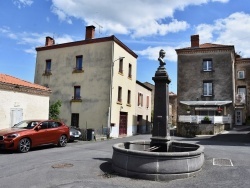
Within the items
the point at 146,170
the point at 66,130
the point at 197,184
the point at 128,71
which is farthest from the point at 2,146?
the point at 128,71

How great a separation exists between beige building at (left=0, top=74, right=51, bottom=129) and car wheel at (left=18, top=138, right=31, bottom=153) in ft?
14.6

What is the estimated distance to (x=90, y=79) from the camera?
25.0 metres

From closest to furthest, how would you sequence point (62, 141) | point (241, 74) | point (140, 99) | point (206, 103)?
point (62, 141)
point (206, 103)
point (140, 99)
point (241, 74)

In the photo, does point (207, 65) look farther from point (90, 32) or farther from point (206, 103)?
point (90, 32)

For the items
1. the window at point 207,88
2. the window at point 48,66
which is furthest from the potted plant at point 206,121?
the window at point 48,66

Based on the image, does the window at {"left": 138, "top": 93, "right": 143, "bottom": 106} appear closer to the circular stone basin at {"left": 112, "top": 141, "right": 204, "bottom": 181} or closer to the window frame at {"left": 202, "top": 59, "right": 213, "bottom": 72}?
the window frame at {"left": 202, "top": 59, "right": 213, "bottom": 72}

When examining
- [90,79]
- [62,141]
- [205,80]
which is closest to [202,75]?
[205,80]

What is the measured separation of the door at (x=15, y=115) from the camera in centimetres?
1665

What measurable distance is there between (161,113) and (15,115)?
36.2 ft

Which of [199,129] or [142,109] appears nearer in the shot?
[199,129]

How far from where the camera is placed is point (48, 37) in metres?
28.7

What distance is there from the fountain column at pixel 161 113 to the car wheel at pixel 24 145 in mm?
6323

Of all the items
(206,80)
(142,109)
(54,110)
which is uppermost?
(206,80)

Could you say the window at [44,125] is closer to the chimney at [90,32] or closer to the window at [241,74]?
the chimney at [90,32]
